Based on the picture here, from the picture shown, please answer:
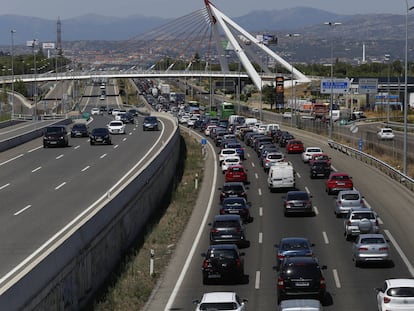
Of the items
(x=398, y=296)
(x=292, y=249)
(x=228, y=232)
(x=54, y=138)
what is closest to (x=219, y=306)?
(x=398, y=296)

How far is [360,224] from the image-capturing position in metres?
35.4

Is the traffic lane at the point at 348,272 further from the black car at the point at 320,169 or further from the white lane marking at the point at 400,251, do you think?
the black car at the point at 320,169

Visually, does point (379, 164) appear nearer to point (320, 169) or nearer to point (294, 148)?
point (320, 169)

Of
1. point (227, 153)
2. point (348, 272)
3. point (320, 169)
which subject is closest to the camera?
point (348, 272)

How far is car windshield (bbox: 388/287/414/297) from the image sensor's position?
22125 mm

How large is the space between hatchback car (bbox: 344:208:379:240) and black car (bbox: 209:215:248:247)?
3.98m

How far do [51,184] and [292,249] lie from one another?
680 inches

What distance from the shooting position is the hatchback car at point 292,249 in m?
29.4

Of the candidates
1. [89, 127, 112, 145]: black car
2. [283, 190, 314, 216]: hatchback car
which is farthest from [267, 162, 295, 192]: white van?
[89, 127, 112, 145]: black car

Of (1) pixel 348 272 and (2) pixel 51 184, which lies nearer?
(1) pixel 348 272

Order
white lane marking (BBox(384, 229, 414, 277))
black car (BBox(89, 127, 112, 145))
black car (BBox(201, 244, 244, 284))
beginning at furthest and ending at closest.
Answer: black car (BBox(89, 127, 112, 145)), white lane marking (BBox(384, 229, 414, 277)), black car (BBox(201, 244, 244, 284))

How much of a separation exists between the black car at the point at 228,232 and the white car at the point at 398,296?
11909 mm

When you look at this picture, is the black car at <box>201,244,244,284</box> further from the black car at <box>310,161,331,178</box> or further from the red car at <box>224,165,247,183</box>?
the black car at <box>310,161,331,178</box>

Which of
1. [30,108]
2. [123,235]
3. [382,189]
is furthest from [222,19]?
[123,235]
